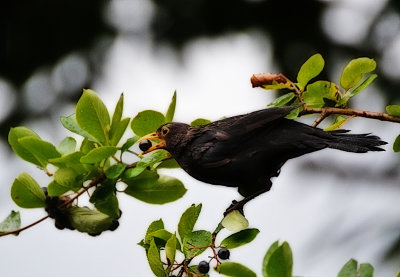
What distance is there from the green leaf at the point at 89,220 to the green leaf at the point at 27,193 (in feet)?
0.38

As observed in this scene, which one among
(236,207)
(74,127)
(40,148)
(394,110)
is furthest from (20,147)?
(394,110)

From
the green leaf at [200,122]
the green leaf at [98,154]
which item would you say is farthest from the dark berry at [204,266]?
the green leaf at [200,122]

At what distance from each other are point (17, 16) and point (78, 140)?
535 centimetres

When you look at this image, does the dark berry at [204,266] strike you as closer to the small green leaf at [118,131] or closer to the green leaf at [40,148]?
the small green leaf at [118,131]

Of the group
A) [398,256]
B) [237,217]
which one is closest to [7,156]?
[398,256]

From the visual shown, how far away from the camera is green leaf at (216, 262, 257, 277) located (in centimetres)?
215

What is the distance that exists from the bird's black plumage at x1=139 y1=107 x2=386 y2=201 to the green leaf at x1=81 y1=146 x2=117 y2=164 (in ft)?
1.14

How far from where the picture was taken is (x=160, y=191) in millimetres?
2707

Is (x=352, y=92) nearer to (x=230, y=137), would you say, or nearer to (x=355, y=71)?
(x=355, y=71)

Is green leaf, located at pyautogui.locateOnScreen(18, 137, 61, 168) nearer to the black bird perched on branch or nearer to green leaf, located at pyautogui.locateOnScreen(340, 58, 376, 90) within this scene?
the black bird perched on branch

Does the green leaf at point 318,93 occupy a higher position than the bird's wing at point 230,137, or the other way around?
the green leaf at point 318,93

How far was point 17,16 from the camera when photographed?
304 inches

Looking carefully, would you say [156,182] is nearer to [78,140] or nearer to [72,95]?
[78,140]

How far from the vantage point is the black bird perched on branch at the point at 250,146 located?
2.64 m
